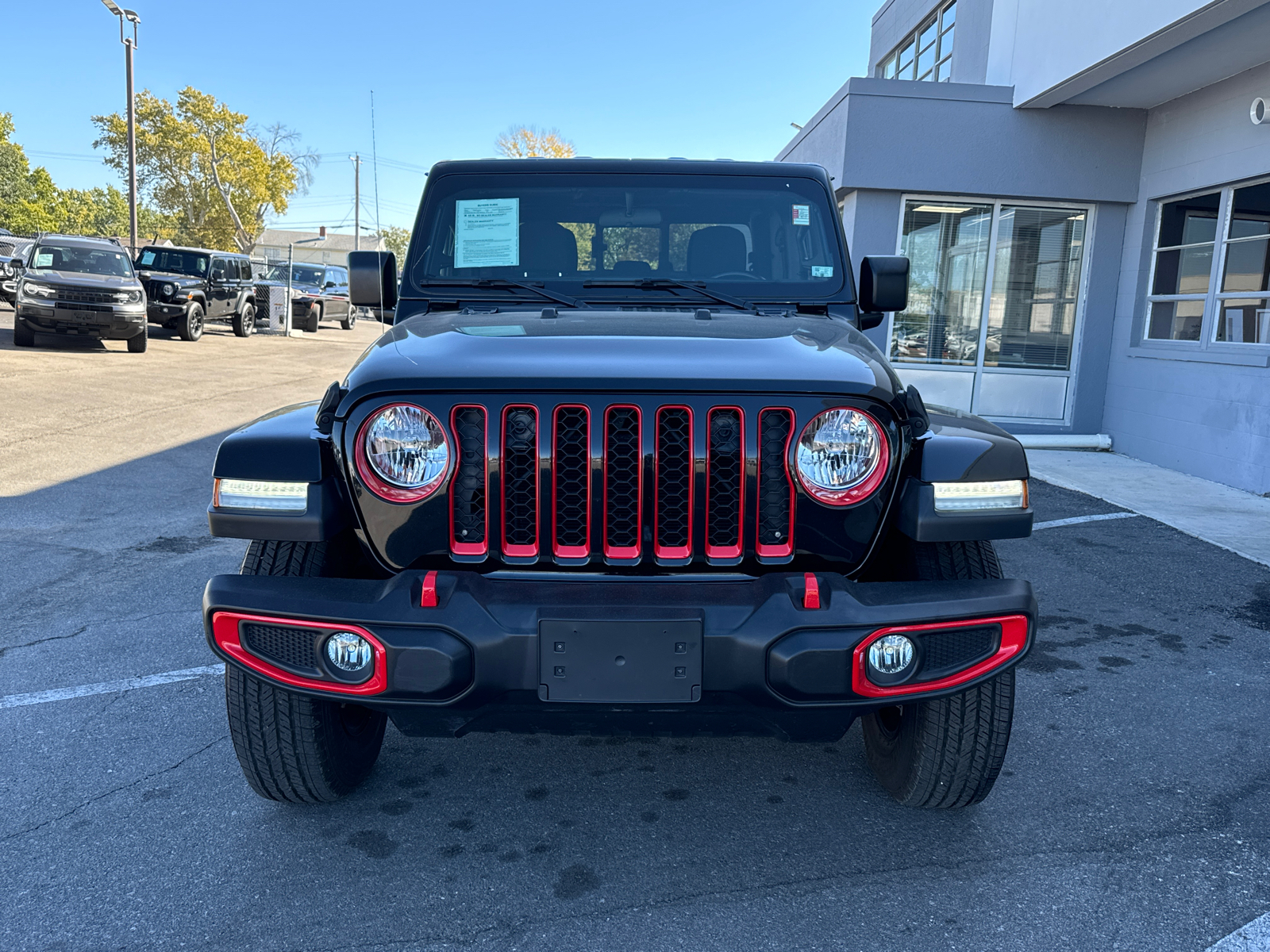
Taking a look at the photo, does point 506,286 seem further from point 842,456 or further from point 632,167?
point 842,456

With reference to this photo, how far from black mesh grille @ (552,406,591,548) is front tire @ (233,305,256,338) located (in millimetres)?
22796

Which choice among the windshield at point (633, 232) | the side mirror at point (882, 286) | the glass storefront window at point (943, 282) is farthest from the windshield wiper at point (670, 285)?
the glass storefront window at point (943, 282)

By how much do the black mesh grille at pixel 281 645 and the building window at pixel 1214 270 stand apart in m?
8.79

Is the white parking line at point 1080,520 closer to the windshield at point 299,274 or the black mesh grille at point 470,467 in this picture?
the black mesh grille at point 470,467

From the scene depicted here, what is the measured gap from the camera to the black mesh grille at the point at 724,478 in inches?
89.6

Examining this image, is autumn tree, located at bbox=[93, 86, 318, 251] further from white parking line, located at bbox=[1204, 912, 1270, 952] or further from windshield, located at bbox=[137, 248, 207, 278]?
white parking line, located at bbox=[1204, 912, 1270, 952]

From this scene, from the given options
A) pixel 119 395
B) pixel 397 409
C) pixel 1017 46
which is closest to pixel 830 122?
pixel 1017 46

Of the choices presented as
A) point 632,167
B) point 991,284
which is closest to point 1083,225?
point 991,284

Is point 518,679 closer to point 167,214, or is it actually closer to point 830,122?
point 830,122

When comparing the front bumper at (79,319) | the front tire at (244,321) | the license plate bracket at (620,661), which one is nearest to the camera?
the license plate bracket at (620,661)

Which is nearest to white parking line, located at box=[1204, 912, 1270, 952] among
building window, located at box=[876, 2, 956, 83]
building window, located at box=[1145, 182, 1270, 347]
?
building window, located at box=[1145, 182, 1270, 347]

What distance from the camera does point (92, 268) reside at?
1636cm

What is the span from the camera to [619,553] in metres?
2.31

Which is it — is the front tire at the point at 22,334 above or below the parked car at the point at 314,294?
below
